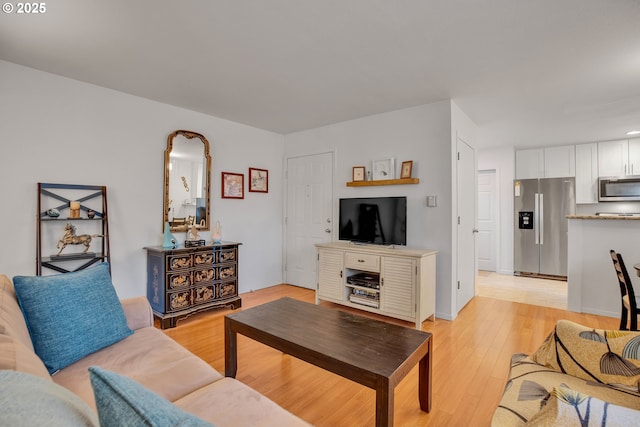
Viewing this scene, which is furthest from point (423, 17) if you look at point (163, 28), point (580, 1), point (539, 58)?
point (163, 28)

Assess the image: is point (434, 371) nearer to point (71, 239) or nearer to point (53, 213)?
point (71, 239)

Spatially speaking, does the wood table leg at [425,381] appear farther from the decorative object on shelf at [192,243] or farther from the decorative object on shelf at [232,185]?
the decorative object on shelf at [232,185]

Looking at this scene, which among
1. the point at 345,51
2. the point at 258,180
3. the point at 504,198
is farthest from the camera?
the point at 504,198

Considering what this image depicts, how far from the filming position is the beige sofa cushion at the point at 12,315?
44.7 inches

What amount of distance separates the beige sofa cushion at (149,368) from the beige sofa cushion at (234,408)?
102 mm

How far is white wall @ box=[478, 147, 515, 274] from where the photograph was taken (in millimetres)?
5609

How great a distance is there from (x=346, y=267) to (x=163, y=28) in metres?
2.80

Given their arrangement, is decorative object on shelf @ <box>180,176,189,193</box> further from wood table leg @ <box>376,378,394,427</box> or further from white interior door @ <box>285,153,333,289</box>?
wood table leg @ <box>376,378,394,427</box>

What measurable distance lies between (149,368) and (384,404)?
1.10m

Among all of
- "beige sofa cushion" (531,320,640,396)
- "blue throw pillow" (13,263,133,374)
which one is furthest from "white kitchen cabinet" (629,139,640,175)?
"blue throw pillow" (13,263,133,374)

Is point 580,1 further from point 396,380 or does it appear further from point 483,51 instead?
point 396,380

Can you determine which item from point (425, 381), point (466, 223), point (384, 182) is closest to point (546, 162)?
point (466, 223)

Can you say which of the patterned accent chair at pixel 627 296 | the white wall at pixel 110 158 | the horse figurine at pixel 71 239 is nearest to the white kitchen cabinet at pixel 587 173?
the patterned accent chair at pixel 627 296

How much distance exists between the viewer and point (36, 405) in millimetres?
521
